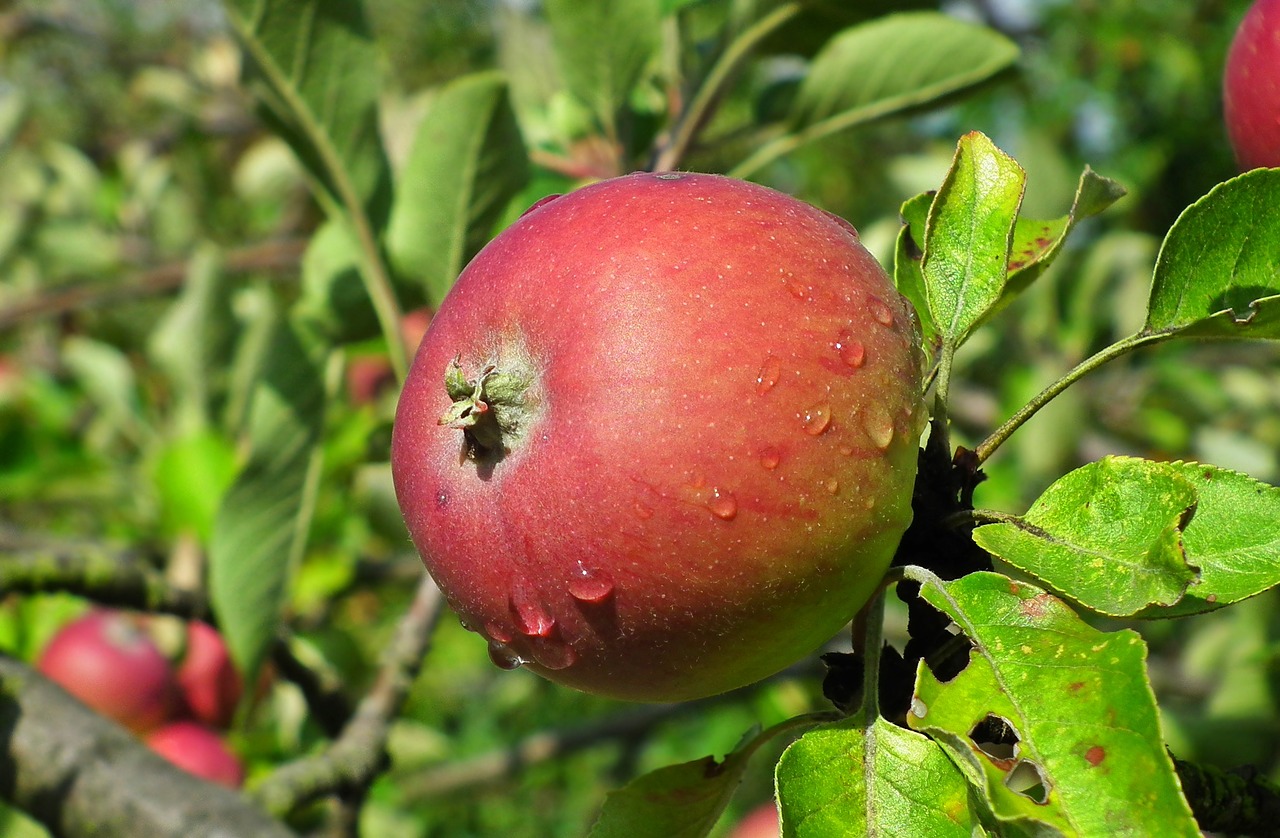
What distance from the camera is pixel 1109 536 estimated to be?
650mm

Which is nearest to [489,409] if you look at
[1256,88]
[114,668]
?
[1256,88]

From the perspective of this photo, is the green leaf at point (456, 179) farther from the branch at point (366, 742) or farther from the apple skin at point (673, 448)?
the apple skin at point (673, 448)

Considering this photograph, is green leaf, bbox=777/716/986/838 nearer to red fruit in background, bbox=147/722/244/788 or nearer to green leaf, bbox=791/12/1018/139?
green leaf, bbox=791/12/1018/139

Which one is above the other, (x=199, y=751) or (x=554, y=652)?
(x=554, y=652)

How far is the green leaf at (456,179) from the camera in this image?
1.21m

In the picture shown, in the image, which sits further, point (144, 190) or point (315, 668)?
point (144, 190)

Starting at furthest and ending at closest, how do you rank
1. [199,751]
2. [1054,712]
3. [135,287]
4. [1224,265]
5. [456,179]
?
[135,287], [199,751], [456,179], [1224,265], [1054,712]

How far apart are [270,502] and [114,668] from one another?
2.57 feet

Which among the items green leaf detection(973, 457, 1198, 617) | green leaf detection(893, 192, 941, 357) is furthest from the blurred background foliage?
green leaf detection(973, 457, 1198, 617)

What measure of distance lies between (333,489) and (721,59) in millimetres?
1099

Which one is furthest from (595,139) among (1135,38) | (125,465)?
(1135,38)

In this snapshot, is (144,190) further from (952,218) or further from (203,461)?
(952,218)

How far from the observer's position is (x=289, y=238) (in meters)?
3.37

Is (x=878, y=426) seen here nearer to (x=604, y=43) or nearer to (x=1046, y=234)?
(x=1046, y=234)
